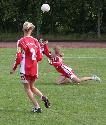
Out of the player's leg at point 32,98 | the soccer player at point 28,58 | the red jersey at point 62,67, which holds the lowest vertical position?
the player's leg at point 32,98

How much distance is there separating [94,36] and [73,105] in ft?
127

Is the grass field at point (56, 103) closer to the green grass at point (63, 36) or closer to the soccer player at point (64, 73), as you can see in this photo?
the soccer player at point (64, 73)

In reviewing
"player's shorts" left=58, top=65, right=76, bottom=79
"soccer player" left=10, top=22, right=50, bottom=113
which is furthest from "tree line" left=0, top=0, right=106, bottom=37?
"soccer player" left=10, top=22, right=50, bottom=113

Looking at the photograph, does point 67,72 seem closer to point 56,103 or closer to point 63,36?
point 56,103

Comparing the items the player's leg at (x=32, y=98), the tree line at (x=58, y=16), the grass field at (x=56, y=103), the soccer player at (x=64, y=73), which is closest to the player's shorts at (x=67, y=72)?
the soccer player at (x=64, y=73)

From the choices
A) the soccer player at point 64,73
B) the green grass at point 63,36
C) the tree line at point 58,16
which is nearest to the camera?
the soccer player at point 64,73

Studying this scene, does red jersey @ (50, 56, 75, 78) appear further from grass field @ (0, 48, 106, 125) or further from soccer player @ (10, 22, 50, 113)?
soccer player @ (10, 22, 50, 113)

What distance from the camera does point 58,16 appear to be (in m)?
50.0

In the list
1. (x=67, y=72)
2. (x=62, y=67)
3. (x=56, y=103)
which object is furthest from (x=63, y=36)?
(x=56, y=103)

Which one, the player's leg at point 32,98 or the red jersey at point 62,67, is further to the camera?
the red jersey at point 62,67

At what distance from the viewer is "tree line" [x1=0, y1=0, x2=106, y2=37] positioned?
4925 cm

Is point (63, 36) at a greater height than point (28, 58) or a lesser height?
greater

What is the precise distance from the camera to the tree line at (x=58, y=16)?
49.2 m

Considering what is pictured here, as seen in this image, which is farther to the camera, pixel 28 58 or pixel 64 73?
pixel 64 73
